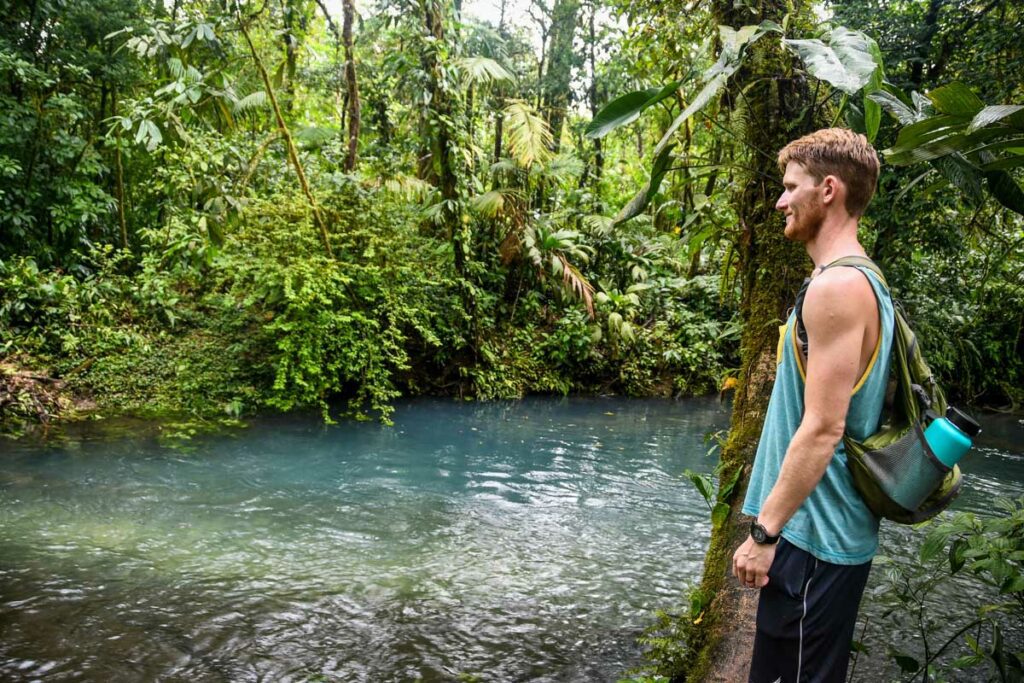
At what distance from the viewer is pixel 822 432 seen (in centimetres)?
166

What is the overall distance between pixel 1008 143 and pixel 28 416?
836cm

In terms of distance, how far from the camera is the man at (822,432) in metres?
1.66

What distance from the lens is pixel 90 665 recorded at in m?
3.15

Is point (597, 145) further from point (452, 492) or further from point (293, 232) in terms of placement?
point (452, 492)

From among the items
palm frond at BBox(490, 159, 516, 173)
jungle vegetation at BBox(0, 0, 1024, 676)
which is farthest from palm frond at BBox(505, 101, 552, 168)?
palm frond at BBox(490, 159, 516, 173)

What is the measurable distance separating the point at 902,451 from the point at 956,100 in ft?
3.69

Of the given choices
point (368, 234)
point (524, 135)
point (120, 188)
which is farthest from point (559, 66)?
point (120, 188)

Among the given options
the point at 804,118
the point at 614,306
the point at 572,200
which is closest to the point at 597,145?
the point at 572,200

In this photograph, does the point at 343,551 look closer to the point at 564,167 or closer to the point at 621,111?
the point at 621,111

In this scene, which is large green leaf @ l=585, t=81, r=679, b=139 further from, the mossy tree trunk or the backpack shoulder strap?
the backpack shoulder strap

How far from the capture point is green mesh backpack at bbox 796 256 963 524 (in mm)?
1697

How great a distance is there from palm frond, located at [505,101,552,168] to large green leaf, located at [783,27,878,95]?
8000mm

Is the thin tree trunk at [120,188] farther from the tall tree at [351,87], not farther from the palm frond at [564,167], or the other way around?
the palm frond at [564,167]

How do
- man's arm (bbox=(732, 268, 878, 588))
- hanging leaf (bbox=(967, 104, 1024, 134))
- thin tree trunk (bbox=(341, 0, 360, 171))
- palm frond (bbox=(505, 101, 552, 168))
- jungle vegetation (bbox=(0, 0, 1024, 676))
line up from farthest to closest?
palm frond (bbox=(505, 101, 552, 168)), thin tree trunk (bbox=(341, 0, 360, 171)), jungle vegetation (bbox=(0, 0, 1024, 676)), hanging leaf (bbox=(967, 104, 1024, 134)), man's arm (bbox=(732, 268, 878, 588))
